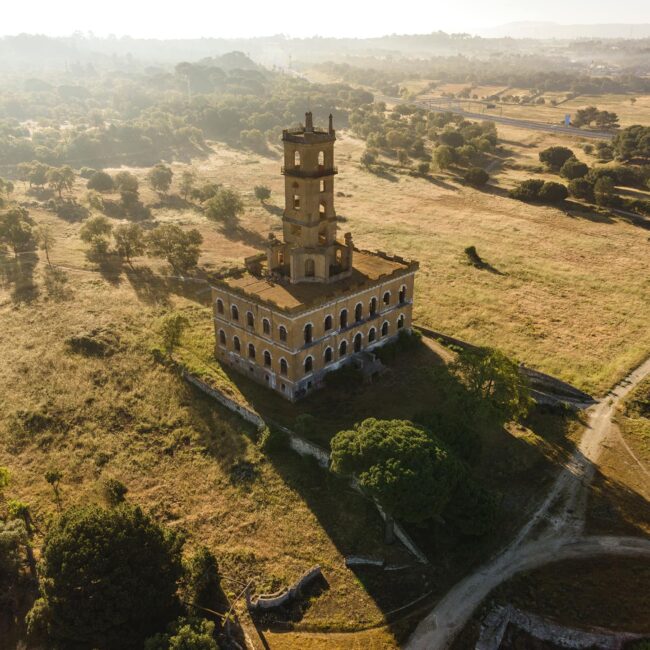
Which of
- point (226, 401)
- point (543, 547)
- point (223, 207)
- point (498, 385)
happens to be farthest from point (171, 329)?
point (223, 207)

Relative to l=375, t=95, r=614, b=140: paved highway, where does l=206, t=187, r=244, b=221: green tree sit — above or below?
below

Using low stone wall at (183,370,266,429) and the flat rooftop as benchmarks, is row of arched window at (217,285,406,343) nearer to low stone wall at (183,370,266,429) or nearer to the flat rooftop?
the flat rooftop

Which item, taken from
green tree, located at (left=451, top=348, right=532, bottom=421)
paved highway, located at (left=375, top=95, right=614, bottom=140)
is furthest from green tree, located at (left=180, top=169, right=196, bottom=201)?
paved highway, located at (left=375, top=95, right=614, bottom=140)

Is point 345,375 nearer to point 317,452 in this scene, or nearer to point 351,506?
point 317,452

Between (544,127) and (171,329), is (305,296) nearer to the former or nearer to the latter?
(171,329)

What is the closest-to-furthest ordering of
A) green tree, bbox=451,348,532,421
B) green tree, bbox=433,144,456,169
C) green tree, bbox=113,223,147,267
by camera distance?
green tree, bbox=451,348,532,421
green tree, bbox=113,223,147,267
green tree, bbox=433,144,456,169
